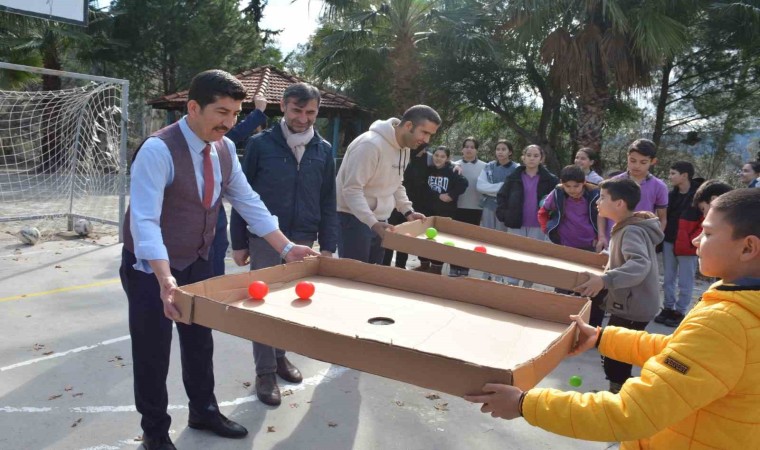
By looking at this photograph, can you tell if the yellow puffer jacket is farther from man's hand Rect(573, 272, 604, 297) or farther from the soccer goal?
the soccer goal

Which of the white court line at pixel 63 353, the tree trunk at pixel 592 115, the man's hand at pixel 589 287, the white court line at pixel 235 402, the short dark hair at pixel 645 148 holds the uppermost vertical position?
the tree trunk at pixel 592 115

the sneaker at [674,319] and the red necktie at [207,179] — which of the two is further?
the sneaker at [674,319]

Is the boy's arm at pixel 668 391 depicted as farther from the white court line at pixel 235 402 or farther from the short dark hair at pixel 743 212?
the white court line at pixel 235 402

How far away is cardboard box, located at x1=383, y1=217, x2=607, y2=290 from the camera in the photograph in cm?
317

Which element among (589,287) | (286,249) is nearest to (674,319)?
(589,287)

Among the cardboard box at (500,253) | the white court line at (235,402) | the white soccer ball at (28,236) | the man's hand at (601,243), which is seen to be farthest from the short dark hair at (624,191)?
the white soccer ball at (28,236)

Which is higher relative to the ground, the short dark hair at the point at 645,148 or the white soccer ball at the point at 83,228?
the short dark hair at the point at 645,148

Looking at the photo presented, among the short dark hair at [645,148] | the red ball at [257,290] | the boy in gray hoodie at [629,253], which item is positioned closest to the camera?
the red ball at [257,290]

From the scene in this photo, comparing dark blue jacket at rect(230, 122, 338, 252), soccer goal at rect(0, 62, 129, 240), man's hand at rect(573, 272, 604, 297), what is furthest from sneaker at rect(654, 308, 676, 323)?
soccer goal at rect(0, 62, 129, 240)

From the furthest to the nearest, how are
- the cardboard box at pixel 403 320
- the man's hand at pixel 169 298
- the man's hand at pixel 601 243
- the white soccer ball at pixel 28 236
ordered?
the white soccer ball at pixel 28 236 < the man's hand at pixel 601 243 < the man's hand at pixel 169 298 < the cardboard box at pixel 403 320

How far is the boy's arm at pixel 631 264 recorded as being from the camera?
3.27 meters

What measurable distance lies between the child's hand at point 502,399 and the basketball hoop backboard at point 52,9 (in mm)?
9118

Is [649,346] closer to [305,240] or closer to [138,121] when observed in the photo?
[305,240]

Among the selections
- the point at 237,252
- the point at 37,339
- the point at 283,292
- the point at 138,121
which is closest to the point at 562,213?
the point at 237,252
